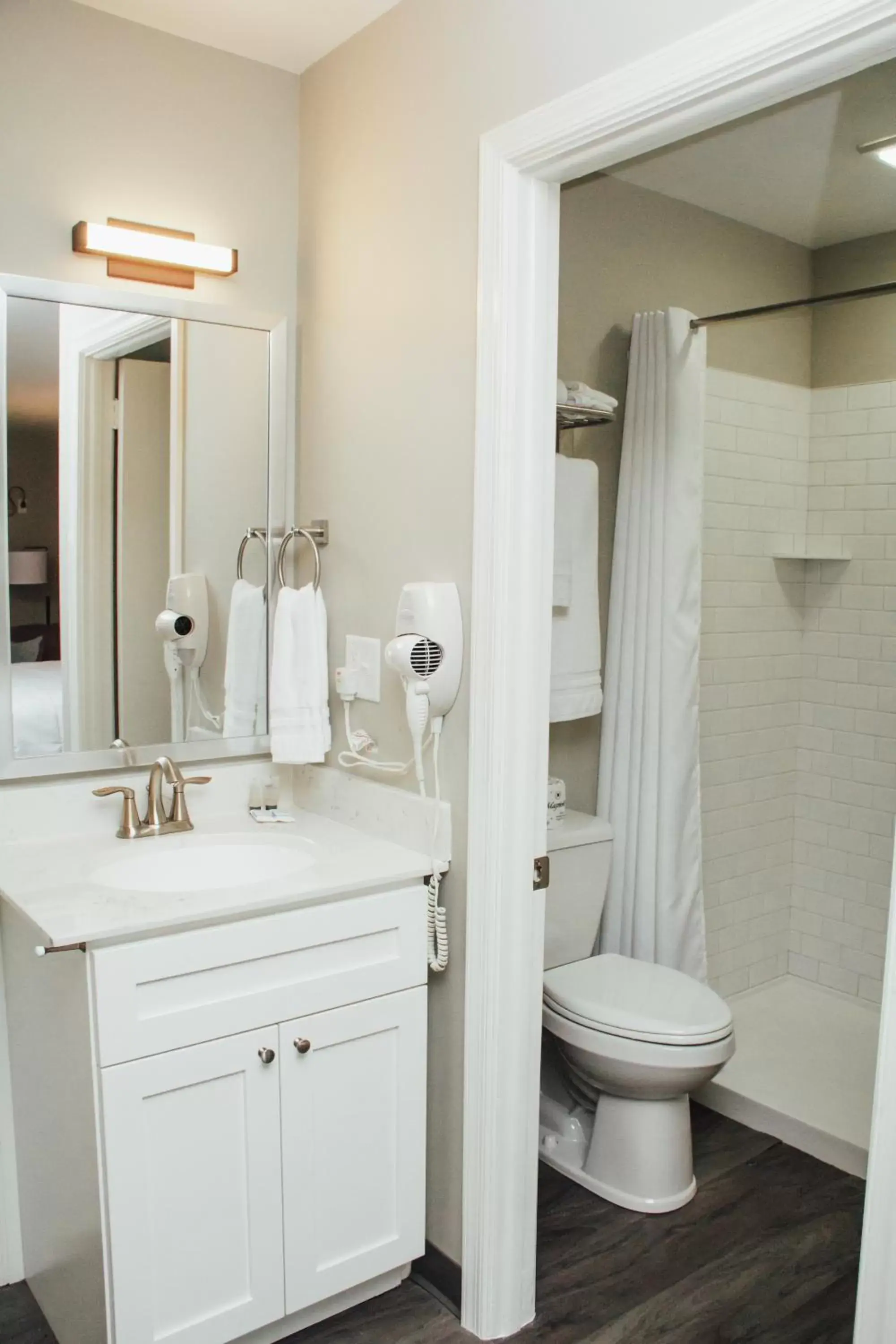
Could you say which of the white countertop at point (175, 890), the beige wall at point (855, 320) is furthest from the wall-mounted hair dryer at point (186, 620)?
the beige wall at point (855, 320)

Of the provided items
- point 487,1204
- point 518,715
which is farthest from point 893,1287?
point 518,715

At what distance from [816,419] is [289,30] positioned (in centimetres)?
208

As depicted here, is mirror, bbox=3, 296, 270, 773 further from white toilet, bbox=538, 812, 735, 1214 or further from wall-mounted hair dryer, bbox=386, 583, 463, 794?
white toilet, bbox=538, 812, 735, 1214

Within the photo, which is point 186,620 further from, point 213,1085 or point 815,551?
point 815,551

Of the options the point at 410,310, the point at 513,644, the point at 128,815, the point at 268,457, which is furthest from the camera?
the point at 268,457

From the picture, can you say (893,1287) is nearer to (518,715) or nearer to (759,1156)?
(518,715)

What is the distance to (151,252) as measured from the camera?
2.26 m

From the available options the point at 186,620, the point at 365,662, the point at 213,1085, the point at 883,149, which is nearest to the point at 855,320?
the point at 883,149

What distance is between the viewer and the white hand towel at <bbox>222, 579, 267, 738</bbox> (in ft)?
8.09

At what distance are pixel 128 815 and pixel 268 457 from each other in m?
0.86

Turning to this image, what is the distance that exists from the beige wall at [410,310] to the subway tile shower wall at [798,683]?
1.37m

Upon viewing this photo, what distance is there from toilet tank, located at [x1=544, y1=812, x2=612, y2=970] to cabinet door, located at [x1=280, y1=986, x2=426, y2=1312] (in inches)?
26.1

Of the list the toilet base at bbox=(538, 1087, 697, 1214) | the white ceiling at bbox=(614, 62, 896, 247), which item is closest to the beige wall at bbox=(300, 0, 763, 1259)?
the toilet base at bbox=(538, 1087, 697, 1214)

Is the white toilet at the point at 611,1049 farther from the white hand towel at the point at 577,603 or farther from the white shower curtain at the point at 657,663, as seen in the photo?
the white hand towel at the point at 577,603
